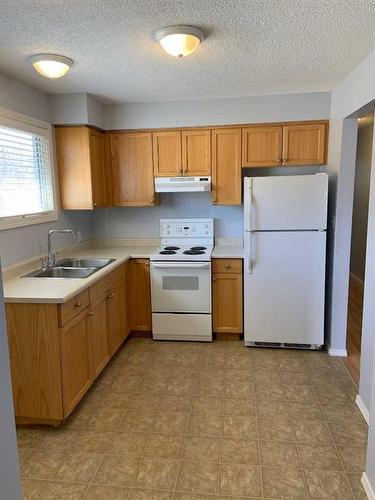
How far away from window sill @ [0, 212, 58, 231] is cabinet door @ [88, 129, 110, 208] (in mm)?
424

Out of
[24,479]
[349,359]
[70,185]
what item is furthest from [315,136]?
[24,479]

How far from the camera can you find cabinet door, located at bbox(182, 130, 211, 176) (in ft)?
12.2

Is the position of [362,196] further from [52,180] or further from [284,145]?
[52,180]

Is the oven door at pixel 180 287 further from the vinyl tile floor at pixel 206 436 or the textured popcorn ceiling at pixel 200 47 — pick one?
the textured popcorn ceiling at pixel 200 47

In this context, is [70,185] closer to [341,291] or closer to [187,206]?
[187,206]

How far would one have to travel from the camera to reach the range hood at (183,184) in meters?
3.68

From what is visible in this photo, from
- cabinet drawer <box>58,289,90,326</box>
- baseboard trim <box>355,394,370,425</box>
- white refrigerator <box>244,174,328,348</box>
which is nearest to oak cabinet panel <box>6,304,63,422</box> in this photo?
cabinet drawer <box>58,289,90,326</box>

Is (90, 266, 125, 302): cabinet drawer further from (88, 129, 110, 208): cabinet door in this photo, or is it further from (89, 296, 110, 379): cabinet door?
(88, 129, 110, 208): cabinet door

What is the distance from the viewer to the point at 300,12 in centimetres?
187

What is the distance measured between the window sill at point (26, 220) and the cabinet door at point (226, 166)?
61.8 inches

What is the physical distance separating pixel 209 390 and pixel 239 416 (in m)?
0.38

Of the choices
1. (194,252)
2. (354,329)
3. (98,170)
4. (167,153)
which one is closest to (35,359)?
(194,252)

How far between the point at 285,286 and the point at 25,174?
2432 mm

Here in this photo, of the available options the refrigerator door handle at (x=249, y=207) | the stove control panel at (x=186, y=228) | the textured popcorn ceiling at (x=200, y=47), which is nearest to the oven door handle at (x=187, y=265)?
the refrigerator door handle at (x=249, y=207)
